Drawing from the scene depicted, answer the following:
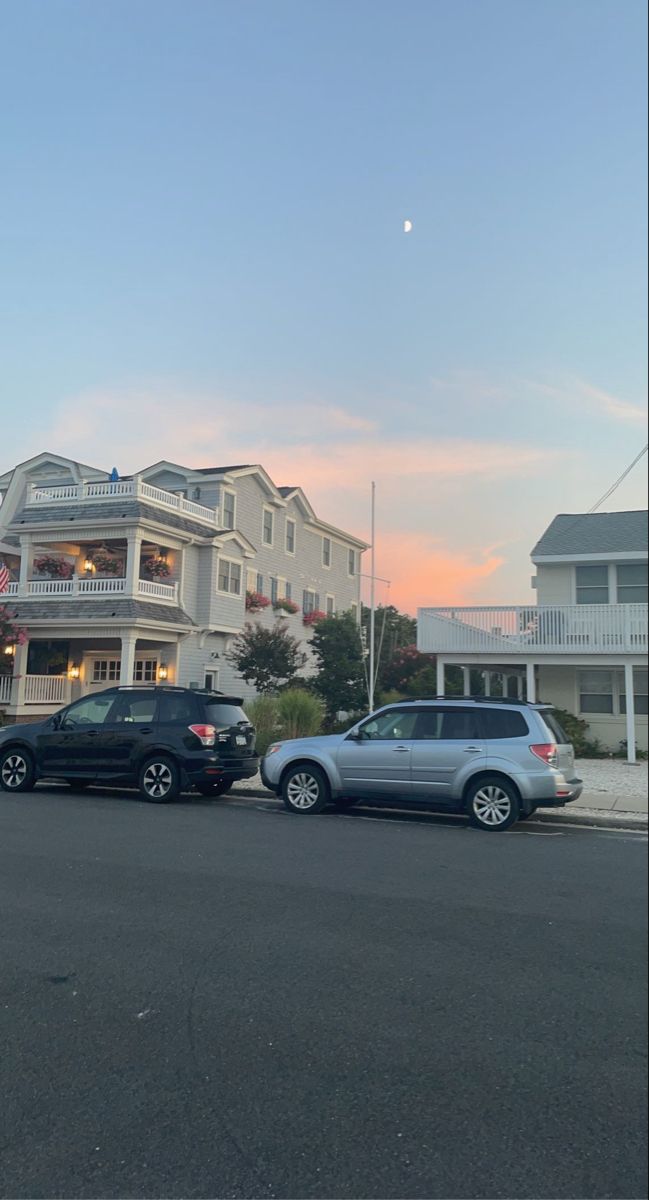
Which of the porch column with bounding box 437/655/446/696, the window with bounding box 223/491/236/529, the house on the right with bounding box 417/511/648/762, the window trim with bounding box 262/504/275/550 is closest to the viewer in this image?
the house on the right with bounding box 417/511/648/762

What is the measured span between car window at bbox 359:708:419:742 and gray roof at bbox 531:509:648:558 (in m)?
2.00

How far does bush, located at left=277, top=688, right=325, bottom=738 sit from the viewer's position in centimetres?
1134

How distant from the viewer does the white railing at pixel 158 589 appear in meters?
9.55

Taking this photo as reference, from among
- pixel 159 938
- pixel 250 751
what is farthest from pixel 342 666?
pixel 159 938

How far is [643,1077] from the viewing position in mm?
1312

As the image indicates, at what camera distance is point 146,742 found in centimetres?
1016

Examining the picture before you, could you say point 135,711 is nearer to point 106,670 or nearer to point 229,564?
point 106,670

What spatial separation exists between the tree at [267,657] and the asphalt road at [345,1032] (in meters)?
9.49

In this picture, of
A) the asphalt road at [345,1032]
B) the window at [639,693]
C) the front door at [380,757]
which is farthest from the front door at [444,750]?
the window at [639,693]

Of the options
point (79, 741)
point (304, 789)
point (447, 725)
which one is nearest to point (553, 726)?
point (447, 725)

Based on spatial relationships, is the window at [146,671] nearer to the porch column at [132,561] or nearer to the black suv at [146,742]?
the black suv at [146,742]

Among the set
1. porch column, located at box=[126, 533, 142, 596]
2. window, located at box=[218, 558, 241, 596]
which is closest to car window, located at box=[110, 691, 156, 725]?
porch column, located at box=[126, 533, 142, 596]

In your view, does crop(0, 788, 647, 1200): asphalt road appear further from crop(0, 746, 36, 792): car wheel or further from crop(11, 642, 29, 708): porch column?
crop(0, 746, 36, 792): car wheel

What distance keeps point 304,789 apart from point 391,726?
5.99 ft
